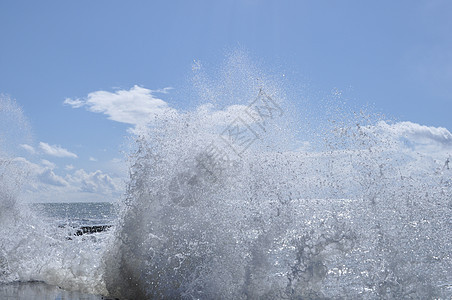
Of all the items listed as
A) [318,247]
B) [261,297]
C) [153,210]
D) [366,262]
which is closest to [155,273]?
[153,210]

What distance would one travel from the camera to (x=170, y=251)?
32.0ft

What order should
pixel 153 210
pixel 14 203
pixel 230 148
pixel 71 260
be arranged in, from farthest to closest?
pixel 14 203 < pixel 71 260 < pixel 230 148 < pixel 153 210

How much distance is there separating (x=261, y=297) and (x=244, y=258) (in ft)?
2.84

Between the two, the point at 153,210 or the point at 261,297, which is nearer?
the point at 261,297

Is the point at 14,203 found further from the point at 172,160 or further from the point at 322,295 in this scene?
the point at 322,295

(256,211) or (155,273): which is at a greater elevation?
(256,211)

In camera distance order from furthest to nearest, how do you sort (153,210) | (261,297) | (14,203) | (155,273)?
(14,203) < (153,210) < (155,273) < (261,297)

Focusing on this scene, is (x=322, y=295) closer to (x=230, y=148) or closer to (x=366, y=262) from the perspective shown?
(x=366, y=262)

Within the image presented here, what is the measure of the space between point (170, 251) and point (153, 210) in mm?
1189

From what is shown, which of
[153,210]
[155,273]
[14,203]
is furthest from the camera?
[14,203]

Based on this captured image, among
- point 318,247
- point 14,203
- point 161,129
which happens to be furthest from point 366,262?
point 14,203

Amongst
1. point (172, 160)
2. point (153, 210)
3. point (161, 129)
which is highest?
point (161, 129)

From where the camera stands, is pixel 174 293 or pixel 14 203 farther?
pixel 14 203

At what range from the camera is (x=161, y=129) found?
12.0 meters
